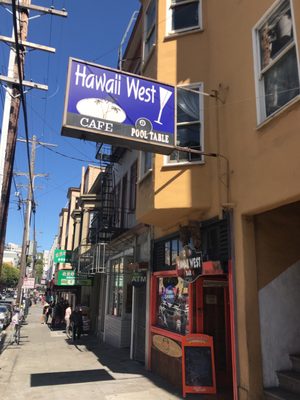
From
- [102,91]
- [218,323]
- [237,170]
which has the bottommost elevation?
[218,323]

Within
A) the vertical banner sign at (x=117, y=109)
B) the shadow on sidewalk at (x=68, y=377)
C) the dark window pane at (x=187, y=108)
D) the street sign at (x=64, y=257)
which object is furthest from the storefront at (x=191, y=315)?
the street sign at (x=64, y=257)

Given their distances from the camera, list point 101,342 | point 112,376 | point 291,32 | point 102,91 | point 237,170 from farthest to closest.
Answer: point 101,342 → point 112,376 → point 237,170 → point 102,91 → point 291,32

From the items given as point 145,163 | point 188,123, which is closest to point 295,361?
point 188,123

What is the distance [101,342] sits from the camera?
57.4ft

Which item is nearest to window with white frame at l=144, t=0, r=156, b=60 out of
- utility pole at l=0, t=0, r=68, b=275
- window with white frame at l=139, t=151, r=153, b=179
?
window with white frame at l=139, t=151, r=153, b=179

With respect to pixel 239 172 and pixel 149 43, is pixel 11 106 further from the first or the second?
pixel 239 172

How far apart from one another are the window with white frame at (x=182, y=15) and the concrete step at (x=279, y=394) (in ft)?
26.3

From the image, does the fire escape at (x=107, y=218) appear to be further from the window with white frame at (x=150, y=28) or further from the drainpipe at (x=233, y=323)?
the drainpipe at (x=233, y=323)

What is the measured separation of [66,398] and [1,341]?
1110 centimetres

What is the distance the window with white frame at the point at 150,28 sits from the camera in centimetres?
1109

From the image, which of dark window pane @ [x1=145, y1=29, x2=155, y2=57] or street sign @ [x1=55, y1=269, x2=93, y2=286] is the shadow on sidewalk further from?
street sign @ [x1=55, y1=269, x2=93, y2=286]

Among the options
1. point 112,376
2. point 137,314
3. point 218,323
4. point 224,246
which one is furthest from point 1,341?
point 224,246

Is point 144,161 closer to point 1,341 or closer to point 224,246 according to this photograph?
point 224,246

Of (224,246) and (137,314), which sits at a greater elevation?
(224,246)
